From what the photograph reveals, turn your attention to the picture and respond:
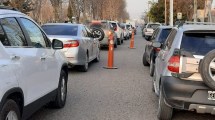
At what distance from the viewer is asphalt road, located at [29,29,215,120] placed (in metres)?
7.00

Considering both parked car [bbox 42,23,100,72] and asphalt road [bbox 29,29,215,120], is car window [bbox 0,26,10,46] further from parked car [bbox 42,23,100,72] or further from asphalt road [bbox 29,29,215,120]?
parked car [bbox 42,23,100,72]

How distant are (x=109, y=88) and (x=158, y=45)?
1.70 metres

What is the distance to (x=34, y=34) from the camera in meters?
6.21

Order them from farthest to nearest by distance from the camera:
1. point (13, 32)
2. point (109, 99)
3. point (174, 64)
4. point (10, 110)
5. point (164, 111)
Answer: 1. point (109, 99)
2. point (164, 111)
3. point (174, 64)
4. point (13, 32)
5. point (10, 110)

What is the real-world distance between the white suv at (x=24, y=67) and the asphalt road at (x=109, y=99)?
0.59 metres

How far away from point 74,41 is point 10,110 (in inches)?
283

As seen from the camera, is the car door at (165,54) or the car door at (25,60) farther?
the car door at (165,54)

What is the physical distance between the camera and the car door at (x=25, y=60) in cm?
495

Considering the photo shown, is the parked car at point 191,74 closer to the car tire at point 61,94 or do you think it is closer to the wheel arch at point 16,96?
the car tire at point 61,94

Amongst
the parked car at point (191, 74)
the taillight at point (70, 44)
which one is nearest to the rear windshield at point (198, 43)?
the parked car at point (191, 74)

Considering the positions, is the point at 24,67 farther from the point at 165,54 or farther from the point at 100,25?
the point at 100,25

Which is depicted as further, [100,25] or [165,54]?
[100,25]

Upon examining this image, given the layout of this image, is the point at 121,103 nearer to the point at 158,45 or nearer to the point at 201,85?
the point at 158,45

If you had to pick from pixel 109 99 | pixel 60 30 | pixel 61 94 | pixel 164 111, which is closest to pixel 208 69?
pixel 164 111
